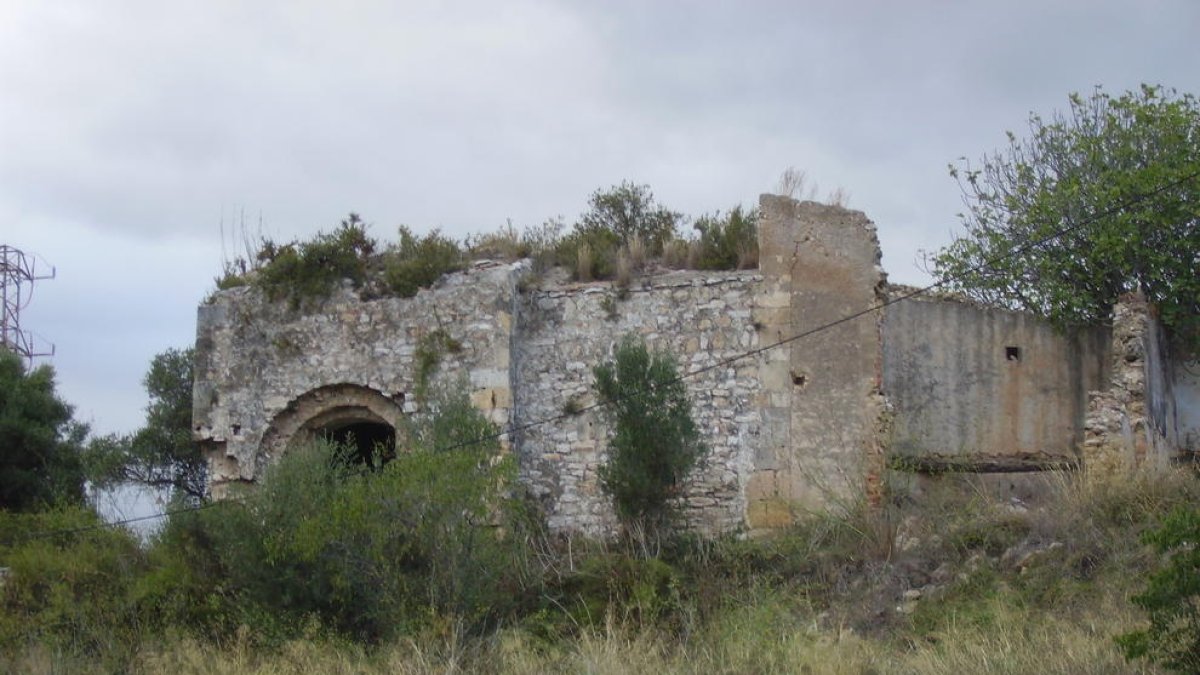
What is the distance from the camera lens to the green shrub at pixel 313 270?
18078mm

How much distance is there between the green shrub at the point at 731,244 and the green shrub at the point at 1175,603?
8.23 metres

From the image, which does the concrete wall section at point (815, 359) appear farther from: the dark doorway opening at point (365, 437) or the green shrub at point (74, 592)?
the green shrub at point (74, 592)

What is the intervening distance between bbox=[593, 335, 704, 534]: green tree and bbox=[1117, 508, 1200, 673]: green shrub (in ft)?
21.8

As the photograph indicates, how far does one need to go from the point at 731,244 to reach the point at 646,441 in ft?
10.2

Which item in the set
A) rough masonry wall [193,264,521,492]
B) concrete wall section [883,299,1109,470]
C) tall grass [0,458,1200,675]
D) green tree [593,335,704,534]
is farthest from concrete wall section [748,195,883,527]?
rough masonry wall [193,264,521,492]

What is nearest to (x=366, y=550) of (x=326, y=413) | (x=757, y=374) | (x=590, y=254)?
(x=326, y=413)

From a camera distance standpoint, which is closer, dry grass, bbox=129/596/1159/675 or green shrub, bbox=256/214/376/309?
dry grass, bbox=129/596/1159/675

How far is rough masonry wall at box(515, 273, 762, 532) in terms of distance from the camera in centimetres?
1662

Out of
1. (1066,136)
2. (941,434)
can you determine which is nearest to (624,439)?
(941,434)

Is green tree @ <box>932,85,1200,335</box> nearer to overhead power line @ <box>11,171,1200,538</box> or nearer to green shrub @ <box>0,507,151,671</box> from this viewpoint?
overhead power line @ <box>11,171,1200,538</box>

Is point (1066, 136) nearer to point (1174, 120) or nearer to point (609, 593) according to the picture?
point (1174, 120)

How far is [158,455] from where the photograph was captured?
67.7ft

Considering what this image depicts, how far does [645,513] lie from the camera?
1572cm

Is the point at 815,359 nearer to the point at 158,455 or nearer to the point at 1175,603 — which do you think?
the point at 1175,603
